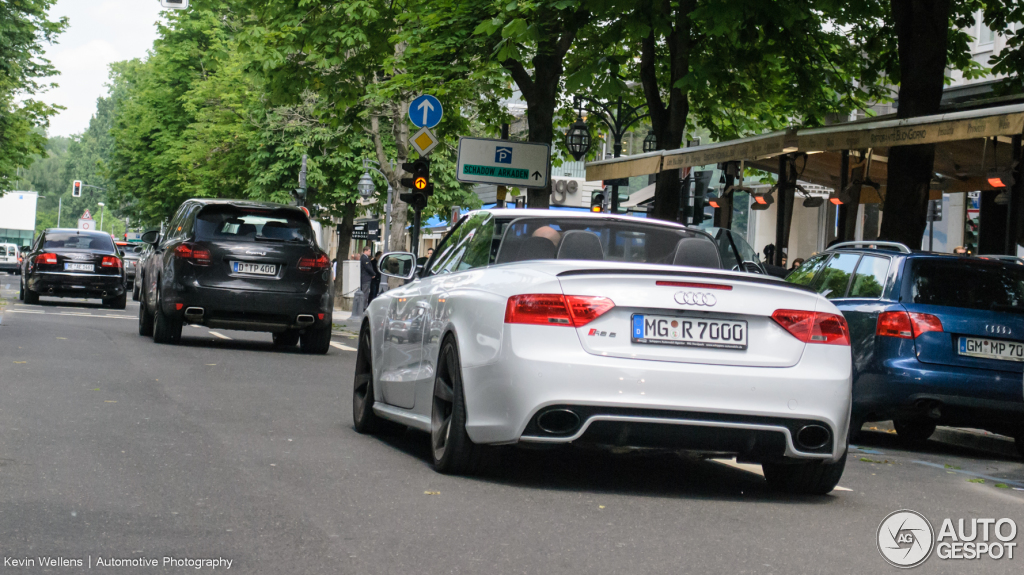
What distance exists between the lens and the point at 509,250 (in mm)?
7426

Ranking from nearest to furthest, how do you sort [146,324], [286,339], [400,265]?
1. [400,265]
2. [146,324]
3. [286,339]

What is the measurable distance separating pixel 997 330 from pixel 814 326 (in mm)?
4075

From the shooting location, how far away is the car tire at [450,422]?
692 cm

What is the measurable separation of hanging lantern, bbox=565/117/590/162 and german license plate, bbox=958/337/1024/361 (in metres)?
17.5

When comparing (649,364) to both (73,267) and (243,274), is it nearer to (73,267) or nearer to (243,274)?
(243,274)

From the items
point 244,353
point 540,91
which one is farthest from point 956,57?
point 244,353

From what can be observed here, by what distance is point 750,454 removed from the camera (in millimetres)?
6684

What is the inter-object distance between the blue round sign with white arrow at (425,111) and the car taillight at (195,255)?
5658 mm

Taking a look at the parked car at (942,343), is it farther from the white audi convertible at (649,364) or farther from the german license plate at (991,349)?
the white audi convertible at (649,364)

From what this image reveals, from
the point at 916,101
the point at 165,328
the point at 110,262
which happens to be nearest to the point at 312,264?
the point at 165,328

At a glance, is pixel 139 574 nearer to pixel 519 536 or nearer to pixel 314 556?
pixel 314 556

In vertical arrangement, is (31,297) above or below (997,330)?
below

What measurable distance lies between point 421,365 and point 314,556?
280cm

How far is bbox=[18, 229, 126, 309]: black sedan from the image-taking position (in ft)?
92.8
